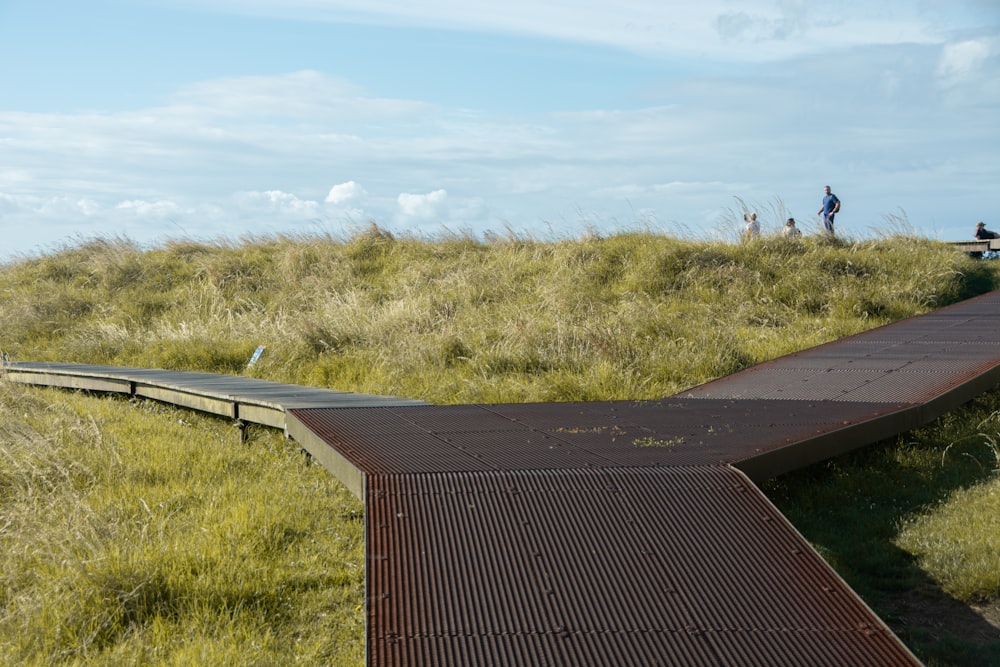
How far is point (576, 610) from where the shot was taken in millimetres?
3092

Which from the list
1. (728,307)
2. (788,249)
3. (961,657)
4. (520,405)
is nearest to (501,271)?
(728,307)

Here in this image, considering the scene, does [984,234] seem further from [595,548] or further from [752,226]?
[595,548]

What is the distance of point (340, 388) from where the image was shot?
9000 millimetres

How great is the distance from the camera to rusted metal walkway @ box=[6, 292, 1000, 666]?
295cm

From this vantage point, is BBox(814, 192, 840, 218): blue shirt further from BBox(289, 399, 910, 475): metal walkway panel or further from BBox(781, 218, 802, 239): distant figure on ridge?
BBox(289, 399, 910, 475): metal walkway panel

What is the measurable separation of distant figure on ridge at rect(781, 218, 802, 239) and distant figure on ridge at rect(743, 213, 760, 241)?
1.42ft

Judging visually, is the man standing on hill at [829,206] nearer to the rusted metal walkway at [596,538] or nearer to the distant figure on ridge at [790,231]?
the distant figure on ridge at [790,231]

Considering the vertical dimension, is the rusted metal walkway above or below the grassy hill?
above

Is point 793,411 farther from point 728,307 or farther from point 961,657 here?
point 728,307

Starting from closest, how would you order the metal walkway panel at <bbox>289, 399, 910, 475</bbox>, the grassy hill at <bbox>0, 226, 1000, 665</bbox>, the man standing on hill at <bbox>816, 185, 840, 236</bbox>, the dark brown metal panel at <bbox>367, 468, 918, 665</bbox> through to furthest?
the dark brown metal panel at <bbox>367, 468, 918, 665</bbox> < the grassy hill at <bbox>0, 226, 1000, 665</bbox> < the metal walkway panel at <bbox>289, 399, 910, 475</bbox> < the man standing on hill at <bbox>816, 185, 840, 236</bbox>

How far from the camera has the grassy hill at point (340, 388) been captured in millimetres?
3826

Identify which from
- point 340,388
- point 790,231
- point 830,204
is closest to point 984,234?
point 830,204

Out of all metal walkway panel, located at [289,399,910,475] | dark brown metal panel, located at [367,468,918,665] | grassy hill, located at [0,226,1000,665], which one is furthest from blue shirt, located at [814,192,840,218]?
dark brown metal panel, located at [367,468,918,665]

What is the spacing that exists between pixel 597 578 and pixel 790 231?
42.9 feet
